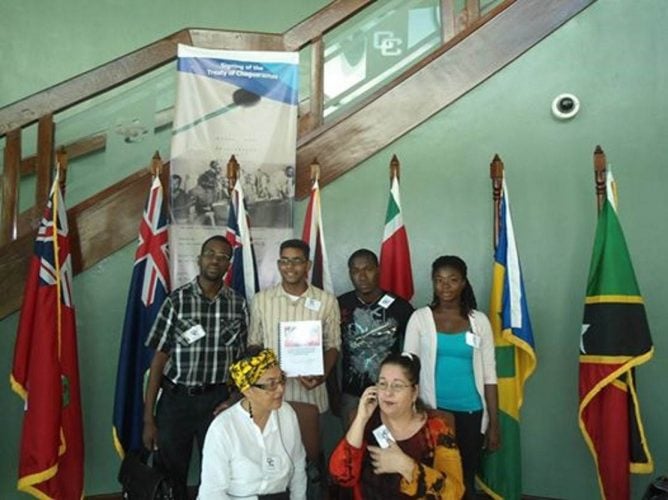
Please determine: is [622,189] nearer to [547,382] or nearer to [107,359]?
[547,382]

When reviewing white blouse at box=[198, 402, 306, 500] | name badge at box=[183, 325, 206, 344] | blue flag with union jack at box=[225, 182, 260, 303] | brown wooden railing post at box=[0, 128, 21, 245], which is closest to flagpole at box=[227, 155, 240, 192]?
blue flag with union jack at box=[225, 182, 260, 303]

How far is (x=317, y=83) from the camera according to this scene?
138 inches

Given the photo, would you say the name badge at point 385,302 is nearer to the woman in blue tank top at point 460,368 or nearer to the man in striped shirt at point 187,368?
the woman in blue tank top at point 460,368

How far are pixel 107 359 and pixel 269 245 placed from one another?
3.59ft

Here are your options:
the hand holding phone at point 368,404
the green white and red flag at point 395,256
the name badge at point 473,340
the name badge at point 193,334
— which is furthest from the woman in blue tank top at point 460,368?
the name badge at point 193,334

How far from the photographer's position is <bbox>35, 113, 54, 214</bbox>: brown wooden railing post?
3180 mm

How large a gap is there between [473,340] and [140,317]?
A: 1643 mm

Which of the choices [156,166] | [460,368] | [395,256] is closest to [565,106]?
[395,256]

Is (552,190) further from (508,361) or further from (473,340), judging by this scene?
(473,340)

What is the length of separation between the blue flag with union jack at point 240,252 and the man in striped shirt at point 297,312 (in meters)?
0.34

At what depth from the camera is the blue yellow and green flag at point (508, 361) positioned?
9.59 ft

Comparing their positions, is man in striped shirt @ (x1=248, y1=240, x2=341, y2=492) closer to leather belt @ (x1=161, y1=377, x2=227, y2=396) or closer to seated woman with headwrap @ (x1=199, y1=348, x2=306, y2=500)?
leather belt @ (x1=161, y1=377, x2=227, y2=396)

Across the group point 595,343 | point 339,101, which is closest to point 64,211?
point 339,101

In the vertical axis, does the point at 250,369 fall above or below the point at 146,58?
below
